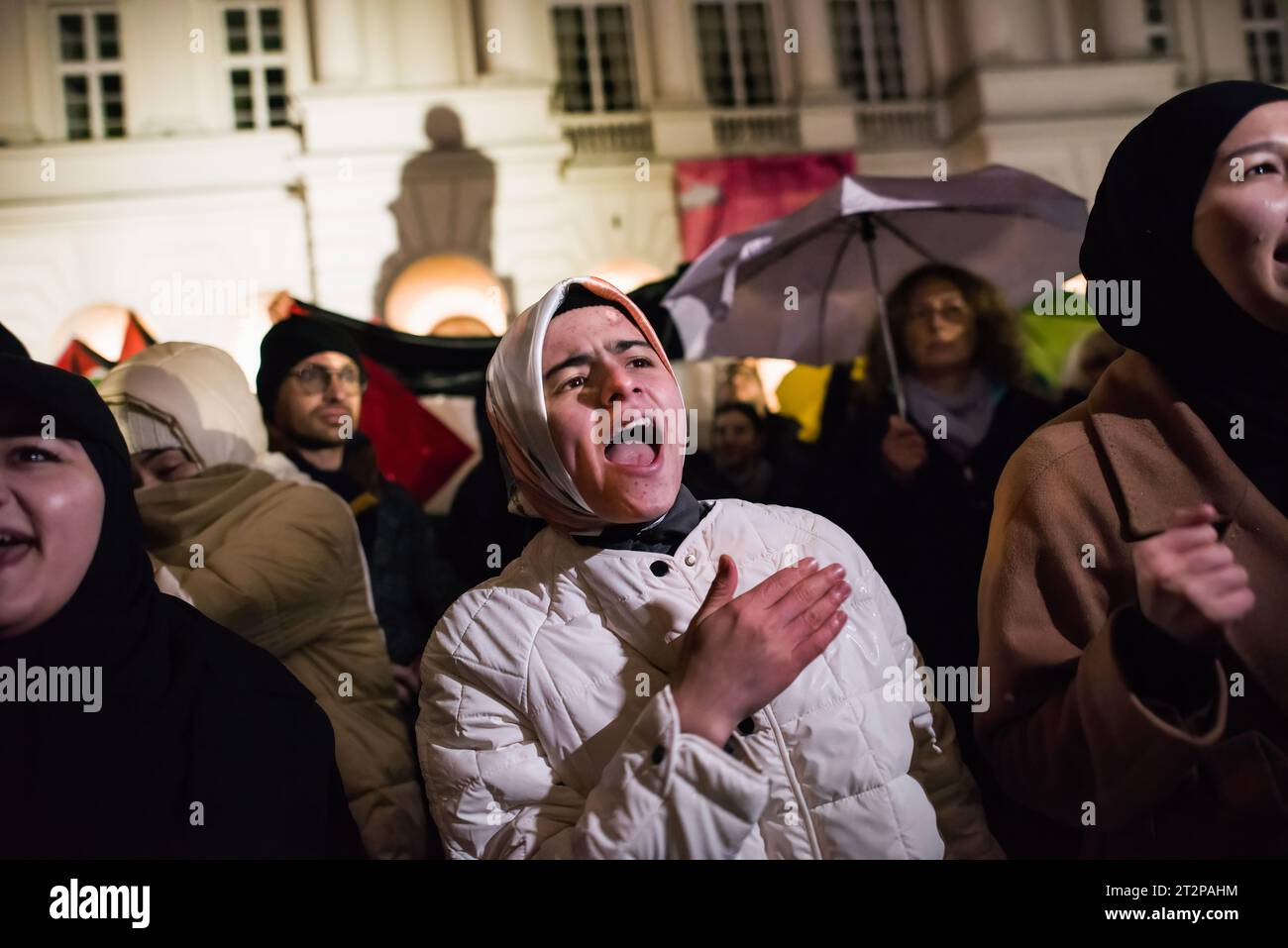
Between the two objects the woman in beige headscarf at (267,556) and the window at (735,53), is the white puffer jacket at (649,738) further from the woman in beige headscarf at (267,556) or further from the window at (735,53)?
the window at (735,53)

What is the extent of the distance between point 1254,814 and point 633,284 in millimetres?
3565

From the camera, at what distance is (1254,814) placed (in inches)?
73.9

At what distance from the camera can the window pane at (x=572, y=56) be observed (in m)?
4.07

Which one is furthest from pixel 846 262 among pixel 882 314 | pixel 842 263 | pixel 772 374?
pixel 772 374

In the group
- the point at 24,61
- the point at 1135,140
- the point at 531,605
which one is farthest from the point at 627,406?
the point at 24,61

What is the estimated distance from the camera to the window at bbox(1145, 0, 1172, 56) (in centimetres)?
314

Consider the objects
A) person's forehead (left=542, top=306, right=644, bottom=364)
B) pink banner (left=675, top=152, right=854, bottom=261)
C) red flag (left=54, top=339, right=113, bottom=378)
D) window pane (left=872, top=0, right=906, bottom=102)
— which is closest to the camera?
person's forehead (left=542, top=306, right=644, bottom=364)

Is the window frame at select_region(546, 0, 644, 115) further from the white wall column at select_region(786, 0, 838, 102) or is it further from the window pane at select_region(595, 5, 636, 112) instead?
the white wall column at select_region(786, 0, 838, 102)

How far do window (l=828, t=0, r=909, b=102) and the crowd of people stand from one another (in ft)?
6.54

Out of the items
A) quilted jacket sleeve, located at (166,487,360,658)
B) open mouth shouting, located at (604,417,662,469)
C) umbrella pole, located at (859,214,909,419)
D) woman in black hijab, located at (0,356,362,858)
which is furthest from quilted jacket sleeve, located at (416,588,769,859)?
umbrella pole, located at (859,214,909,419)

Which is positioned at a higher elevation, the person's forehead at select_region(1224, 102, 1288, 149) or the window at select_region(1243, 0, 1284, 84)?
the window at select_region(1243, 0, 1284, 84)

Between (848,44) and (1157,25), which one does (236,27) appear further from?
(1157,25)

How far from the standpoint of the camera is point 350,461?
3191 mm
